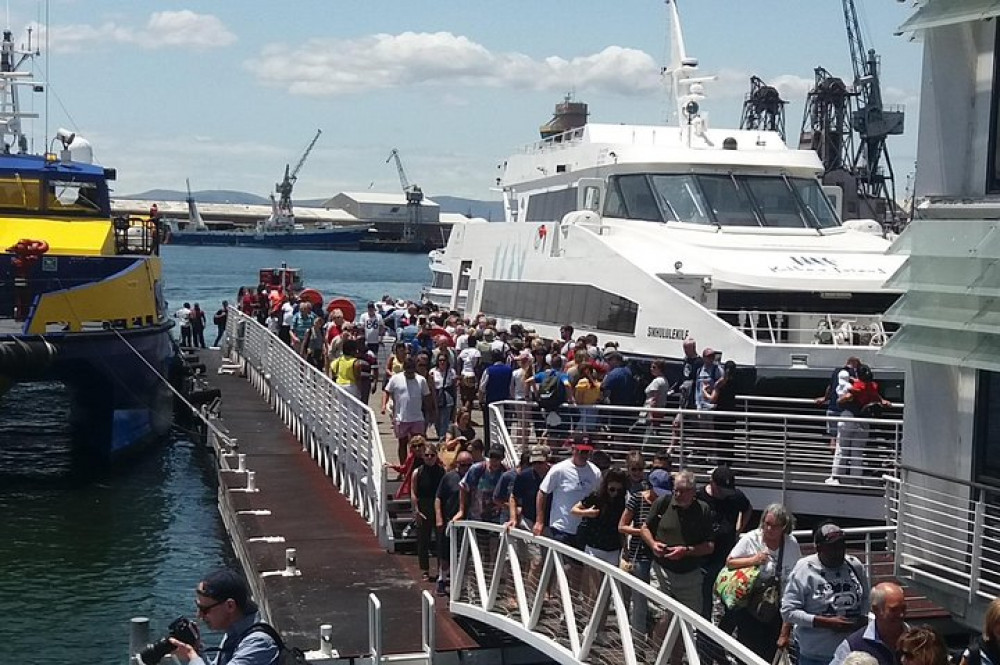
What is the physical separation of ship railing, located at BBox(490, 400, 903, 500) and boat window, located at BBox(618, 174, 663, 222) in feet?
21.4

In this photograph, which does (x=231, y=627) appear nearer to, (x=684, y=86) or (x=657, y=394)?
(x=657, y=394)

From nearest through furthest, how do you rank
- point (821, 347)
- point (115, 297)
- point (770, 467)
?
1. point (770, 467)
2. point (821, 347)
3. point (115, 297)

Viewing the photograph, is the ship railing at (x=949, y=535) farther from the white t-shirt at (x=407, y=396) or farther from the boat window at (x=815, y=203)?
the boat window at (x=815, y=203)

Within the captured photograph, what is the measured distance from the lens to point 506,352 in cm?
1770

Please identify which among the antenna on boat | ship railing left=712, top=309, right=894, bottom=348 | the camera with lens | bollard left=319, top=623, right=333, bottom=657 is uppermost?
the antenna on boat

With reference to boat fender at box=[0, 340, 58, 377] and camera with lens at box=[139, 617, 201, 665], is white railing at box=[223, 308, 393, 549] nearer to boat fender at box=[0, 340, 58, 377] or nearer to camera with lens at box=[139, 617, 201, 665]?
boat fender at box=[0, 340, 58, 377]

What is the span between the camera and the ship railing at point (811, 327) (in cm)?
1616

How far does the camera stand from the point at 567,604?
8797mm

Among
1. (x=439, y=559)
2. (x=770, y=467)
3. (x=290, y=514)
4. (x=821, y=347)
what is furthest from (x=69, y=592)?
(x=821, y=347)

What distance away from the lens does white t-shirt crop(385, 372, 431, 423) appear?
Result: 14.5 m

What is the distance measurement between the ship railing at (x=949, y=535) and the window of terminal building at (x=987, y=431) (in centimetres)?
12

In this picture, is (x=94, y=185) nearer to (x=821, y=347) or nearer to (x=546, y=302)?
(x=546, y=302)

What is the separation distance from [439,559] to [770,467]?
4189 mm

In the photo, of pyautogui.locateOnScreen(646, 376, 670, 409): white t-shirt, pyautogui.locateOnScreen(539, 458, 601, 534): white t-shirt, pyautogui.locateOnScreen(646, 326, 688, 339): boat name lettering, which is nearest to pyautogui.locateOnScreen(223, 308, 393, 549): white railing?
pyautogui.locateOnScreen(646, 376, 670, 409): white t-shirt
